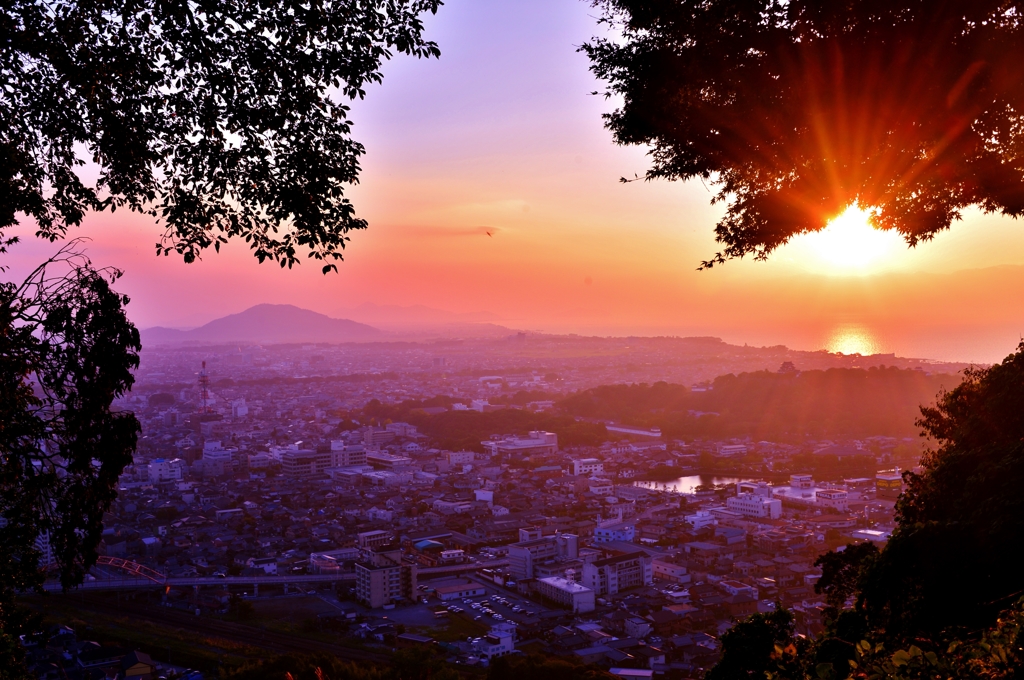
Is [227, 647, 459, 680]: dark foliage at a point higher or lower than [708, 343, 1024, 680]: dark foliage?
lower

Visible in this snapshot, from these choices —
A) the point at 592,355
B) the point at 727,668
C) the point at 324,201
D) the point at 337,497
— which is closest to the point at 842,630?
the point at 727,668

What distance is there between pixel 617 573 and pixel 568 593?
1.16m

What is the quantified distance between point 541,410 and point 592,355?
87.4 feet

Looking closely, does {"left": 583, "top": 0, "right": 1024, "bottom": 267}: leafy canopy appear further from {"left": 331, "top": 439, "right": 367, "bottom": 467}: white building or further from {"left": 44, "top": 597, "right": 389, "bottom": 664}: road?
{"left": 331, "top": 439, "right": 367, "bottom": 467}: white building

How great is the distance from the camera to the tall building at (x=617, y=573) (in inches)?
446

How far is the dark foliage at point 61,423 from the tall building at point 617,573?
908 cm

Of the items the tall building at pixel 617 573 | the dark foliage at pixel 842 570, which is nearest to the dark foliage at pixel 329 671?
the dark foliage at pixel 842 570

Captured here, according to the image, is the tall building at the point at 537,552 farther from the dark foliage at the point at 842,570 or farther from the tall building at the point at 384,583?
the dark foliage at the point at 842,570

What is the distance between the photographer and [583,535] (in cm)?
1487

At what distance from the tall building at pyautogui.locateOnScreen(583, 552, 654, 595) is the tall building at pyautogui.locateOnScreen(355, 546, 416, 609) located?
8.41ft

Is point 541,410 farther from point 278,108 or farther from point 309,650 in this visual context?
point 278,108

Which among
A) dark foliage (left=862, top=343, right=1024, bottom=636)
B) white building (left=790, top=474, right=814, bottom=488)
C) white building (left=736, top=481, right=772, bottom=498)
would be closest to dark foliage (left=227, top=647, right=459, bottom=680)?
dark foliage (left=862, top=343, right=1024, bottom=636)

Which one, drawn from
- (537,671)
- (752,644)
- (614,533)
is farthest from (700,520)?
(752,644)

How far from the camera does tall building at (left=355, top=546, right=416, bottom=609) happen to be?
10.8 metres
